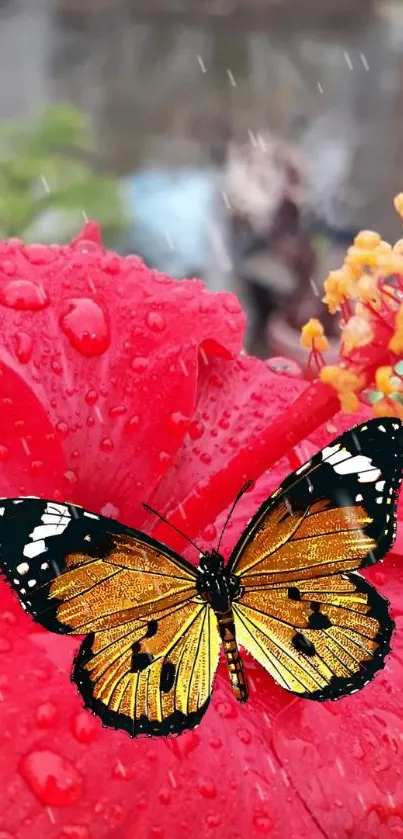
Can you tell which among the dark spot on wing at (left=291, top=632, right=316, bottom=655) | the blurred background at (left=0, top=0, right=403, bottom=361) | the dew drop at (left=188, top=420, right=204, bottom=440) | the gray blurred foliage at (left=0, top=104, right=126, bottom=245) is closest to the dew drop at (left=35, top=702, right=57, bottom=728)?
the dark spot on wing at (left=291, top=632, right=316, bottom=655)

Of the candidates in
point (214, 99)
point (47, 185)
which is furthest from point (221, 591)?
point (214, 99)

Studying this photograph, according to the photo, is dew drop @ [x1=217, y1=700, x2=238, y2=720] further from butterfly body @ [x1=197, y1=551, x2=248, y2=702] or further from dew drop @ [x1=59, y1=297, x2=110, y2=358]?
dew drop @ [x1=59, y1=297, x2=110, y2=358]

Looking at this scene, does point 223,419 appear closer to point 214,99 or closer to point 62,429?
point 62,429

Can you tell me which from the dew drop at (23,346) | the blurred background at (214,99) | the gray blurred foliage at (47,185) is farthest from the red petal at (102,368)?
the blurred background at (214,99)

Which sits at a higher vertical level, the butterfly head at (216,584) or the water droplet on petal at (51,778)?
the butterfly head at (216,584)

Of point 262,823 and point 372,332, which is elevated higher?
point 372,332

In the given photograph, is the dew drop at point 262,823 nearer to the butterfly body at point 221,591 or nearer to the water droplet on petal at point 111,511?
the butterfly body at point 221,591
